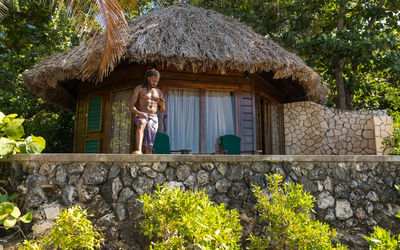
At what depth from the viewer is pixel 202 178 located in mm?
3236

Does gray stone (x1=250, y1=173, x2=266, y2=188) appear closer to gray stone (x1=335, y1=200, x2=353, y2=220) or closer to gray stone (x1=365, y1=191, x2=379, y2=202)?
gray stone (x1=335, y1=200, x2=353, y2=220)

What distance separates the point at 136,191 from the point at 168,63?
2798mm

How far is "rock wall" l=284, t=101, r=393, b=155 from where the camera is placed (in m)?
7.54

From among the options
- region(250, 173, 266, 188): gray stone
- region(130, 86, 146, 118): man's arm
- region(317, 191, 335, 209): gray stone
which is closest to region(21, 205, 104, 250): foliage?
region(250, 173, 266, 188): gray stone

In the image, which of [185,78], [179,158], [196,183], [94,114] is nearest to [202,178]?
[196,183]

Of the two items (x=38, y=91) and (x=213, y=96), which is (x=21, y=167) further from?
(x=38, y=91)

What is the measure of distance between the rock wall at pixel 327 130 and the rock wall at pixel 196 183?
414 cm

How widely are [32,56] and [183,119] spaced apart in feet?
17.9

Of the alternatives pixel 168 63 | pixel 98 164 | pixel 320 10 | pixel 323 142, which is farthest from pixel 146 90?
pixel 320 10

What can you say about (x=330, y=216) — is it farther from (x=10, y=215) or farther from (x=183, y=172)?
(x=10, y=215)

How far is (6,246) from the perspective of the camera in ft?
8.79

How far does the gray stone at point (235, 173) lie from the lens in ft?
10.8

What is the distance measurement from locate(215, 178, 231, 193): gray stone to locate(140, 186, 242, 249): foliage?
533 millimetres

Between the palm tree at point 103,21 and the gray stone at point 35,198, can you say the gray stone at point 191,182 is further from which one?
the palm tree at point 103,21
